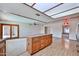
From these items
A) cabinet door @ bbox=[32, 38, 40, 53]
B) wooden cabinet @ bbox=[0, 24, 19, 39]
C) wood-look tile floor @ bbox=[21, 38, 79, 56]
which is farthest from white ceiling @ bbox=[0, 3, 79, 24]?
cabinet door @ bbox=[32, 38, 40, 53]

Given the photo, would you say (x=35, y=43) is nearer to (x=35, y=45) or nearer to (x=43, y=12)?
(x=35, y=45)

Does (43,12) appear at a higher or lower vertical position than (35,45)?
higher

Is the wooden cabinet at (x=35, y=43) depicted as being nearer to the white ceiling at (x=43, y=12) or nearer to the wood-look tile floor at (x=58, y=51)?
the wood-look tile floor at (x=58, y=51)

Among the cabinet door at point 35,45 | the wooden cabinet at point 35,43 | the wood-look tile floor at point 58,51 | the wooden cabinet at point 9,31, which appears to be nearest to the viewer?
the wooden cabinet at point 9,31

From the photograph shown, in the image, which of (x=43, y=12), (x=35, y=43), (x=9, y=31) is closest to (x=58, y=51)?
(x=35, y=43)

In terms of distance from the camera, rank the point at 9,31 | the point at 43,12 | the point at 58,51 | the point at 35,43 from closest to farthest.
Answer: the point at 9,31 → the point at 43,12 → the point at 58,51 → the point at 35,43

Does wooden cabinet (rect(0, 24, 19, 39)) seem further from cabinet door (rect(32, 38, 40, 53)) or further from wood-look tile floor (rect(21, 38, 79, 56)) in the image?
cabinet door (rect(32, 38, 40, 53))

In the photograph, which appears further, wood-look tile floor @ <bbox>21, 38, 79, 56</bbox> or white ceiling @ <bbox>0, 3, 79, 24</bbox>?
wood-look tile floor @ <bbox>21, 38, 79, 56</bbox>

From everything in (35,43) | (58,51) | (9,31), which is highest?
(9,31)

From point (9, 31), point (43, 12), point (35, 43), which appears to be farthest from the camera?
point (35, 43)

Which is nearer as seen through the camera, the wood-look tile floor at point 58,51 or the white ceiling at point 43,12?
the white ceiling at point 43,12

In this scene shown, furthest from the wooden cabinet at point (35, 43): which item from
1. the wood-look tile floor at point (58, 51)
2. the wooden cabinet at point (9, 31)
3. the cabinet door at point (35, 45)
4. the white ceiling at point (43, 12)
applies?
the wooden cabinet at point (9, 31)

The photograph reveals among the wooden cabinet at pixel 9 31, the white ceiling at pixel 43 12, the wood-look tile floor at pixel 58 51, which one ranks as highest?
the white ceiling at pixel 43 12

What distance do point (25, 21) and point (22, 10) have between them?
25 cm
